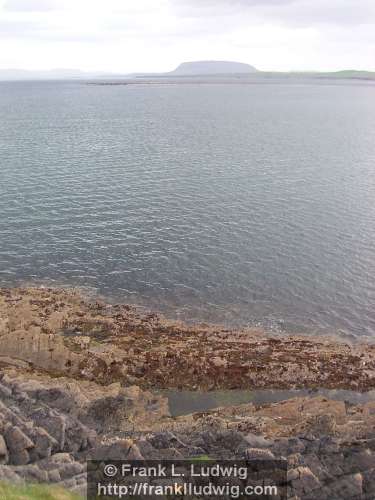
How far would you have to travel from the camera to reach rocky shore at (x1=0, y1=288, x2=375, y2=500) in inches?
1002

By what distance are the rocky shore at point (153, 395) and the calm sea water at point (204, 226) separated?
516 centimetres

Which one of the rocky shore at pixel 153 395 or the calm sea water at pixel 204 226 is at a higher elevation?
the calm sea water at pixel 204 226

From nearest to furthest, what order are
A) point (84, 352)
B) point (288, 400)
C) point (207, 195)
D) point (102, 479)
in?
1. point (102, 479)
2. point (288, 400)
3. point (84, 352)
4. point (207, 195)

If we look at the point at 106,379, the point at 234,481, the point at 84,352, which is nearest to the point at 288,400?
the point at 234,481

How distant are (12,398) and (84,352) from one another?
9194 mm

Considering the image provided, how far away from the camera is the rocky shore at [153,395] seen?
25456mm

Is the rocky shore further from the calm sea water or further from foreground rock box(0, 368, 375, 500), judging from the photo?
the calm sea water

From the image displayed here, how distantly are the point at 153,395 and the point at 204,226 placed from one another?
3469cm

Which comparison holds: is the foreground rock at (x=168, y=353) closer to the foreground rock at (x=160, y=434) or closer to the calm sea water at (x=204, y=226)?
the foreground rock at (x=160, y=434)

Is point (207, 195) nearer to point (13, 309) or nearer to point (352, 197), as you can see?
point (352, 197)

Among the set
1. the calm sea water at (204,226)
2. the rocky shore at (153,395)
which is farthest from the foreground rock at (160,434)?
the calm sea water at (204,226)

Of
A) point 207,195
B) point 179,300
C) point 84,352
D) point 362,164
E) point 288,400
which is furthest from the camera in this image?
point 362,164

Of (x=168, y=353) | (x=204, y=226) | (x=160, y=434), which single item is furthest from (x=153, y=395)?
(x=204, y=226)

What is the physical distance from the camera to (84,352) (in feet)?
128
